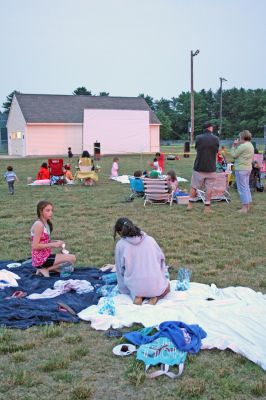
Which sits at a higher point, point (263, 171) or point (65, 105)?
point (65, 105)

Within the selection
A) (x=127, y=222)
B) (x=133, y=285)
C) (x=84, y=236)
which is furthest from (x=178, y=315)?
(x=84, y=236)

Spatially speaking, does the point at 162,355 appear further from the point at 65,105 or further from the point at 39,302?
the point at 65,105

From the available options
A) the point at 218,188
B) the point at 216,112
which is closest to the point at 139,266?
the point at 218,188

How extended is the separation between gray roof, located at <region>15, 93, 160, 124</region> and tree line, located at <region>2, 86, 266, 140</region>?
28.2m

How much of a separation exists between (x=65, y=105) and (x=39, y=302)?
36.6 metres

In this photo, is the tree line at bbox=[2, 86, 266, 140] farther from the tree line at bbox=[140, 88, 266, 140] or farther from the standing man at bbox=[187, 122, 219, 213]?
the standing man at bbox=[187, 122, 219, 213]

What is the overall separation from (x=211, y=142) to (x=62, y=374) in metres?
7.55

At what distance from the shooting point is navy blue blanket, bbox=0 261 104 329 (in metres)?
4.50

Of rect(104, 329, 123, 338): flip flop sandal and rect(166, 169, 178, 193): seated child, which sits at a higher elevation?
rect(166, 169, 178, 193): seated child

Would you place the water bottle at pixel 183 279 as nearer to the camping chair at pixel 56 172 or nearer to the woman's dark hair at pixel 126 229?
the woman's dark hair at pixel 126 229

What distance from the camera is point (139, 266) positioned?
486 centimetres

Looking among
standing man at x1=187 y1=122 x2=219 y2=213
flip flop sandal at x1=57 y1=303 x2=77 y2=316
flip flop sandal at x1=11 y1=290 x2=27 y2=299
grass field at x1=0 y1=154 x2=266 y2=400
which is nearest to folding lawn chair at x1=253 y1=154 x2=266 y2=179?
grass field at x1=0 y1=154 x2=266 y2=400

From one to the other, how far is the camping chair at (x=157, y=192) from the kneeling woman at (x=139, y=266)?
6.56 metres

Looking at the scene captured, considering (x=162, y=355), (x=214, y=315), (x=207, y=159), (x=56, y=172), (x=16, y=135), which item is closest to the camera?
(x=162, y=355)
